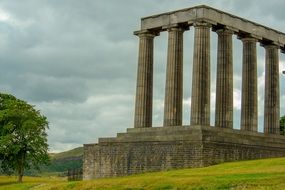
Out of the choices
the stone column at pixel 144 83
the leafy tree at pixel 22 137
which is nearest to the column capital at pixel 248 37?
the stone column at pixel 144 83

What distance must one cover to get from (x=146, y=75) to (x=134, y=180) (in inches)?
995

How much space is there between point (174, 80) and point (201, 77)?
152 inches

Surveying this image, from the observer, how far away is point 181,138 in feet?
223

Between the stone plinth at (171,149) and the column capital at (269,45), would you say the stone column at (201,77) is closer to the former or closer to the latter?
the stone plinth at (171,149)

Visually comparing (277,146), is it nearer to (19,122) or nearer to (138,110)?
(138,110)

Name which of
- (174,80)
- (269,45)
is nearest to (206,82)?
(174,80)

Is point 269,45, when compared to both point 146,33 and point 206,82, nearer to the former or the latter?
point 206,82

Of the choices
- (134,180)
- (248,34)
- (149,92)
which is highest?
(248,34)

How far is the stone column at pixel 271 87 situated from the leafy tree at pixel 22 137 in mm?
32368

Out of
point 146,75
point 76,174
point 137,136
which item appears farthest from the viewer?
point 76,174

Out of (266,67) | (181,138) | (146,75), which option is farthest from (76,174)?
(266,67)

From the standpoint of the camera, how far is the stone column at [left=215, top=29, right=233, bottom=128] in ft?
244

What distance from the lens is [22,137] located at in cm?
9575

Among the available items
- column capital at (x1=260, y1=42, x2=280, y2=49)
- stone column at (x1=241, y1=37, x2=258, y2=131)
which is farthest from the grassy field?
column capital at (x1=260, y1=42, x2=280, y2=49)
